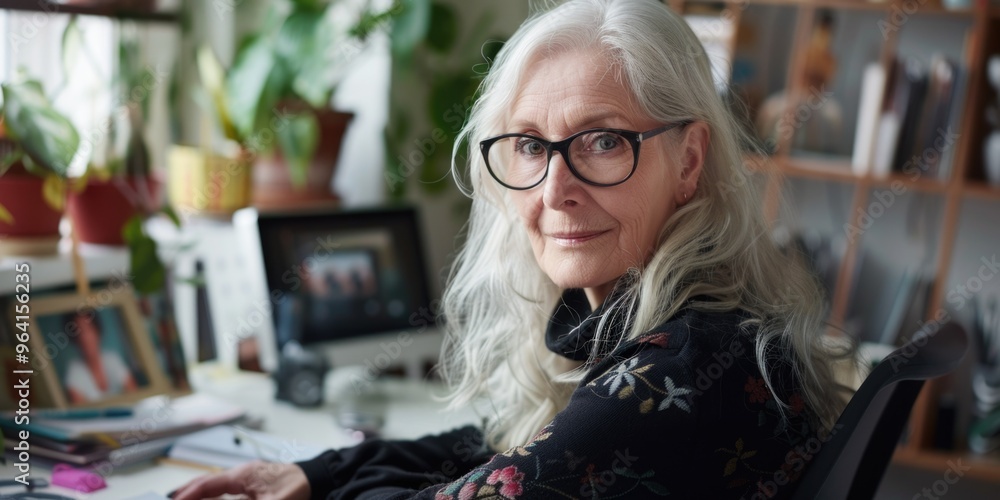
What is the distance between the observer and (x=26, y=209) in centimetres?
158

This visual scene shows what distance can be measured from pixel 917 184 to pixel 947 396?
0.65 m

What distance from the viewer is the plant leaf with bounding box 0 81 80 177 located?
1.45 m

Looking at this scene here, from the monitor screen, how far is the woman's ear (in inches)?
39.4

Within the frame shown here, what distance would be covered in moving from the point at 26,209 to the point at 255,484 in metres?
0.73

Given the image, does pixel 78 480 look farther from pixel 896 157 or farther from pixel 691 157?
pixel 896 157

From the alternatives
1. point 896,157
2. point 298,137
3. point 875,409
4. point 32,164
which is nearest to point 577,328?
point 875,409

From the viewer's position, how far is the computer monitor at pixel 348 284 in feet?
6.12

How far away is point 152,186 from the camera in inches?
72.1

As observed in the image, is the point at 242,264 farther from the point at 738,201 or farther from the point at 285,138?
the point at 738,201

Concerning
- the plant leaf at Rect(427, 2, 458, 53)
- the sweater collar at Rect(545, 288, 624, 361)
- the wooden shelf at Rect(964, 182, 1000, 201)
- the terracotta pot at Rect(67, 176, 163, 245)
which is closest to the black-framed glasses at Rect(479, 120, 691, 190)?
the sweater collar at Rect(545, 288, 624, 361)

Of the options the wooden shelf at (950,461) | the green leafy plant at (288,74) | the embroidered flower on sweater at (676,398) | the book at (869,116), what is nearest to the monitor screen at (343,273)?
the green leafy plant at (288,74)

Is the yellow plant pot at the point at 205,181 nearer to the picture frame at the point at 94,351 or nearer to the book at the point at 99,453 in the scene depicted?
the picture frame at the point at 94,351

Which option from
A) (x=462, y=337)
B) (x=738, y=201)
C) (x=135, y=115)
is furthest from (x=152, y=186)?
(x=738, y=201)

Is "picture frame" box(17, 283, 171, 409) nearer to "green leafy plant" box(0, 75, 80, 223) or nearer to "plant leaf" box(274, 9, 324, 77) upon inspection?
"green leafy plant" box(0, 75, 80, 223)
